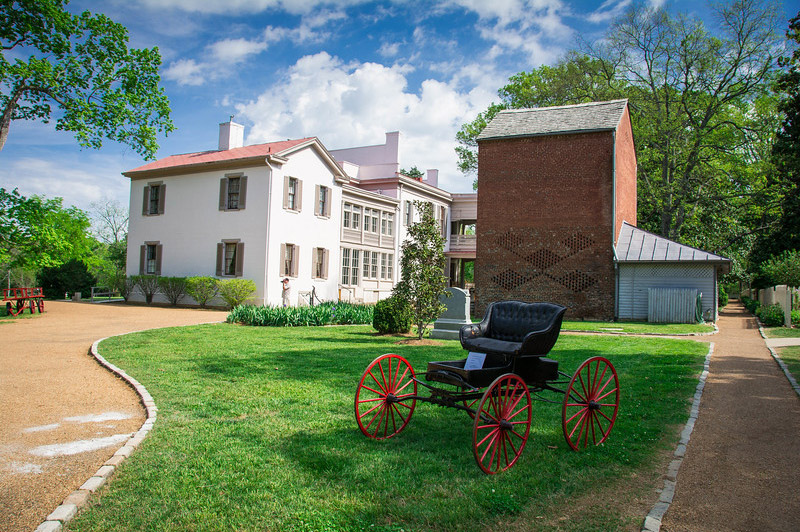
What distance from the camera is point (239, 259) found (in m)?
27.0

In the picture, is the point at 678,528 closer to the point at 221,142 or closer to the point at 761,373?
the point at 761,373

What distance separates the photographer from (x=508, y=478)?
471cm

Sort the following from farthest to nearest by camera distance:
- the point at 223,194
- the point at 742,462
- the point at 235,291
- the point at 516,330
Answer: the point at 223,194 → the point at 235,291 → the point at 516,330 → the point at 742,462

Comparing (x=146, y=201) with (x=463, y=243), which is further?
(x=463, y=243)

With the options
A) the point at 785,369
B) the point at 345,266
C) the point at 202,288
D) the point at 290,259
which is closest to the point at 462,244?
the point at 345,266

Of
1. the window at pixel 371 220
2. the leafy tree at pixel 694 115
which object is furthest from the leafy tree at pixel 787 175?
the window at pixel 371 220

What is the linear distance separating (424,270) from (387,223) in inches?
848

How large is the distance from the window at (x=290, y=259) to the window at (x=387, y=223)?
27.3 ft

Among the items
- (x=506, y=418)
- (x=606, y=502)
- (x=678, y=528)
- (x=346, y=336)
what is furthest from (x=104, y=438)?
(x=346, y=336)

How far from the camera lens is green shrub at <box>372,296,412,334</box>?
1602cm

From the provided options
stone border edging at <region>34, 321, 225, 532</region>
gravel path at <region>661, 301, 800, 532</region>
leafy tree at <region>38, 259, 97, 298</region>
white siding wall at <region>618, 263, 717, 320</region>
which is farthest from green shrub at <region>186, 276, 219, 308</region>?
gravel path at <region>661, 301, 800, 532</region>

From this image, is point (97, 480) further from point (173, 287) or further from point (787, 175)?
point (787, 175)

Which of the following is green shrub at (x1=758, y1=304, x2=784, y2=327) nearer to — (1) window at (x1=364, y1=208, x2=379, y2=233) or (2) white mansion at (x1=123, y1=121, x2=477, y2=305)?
(2) white mansion at (x1=123, y1=121, x2=477, y2=305)

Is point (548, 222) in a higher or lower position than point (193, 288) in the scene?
higher
